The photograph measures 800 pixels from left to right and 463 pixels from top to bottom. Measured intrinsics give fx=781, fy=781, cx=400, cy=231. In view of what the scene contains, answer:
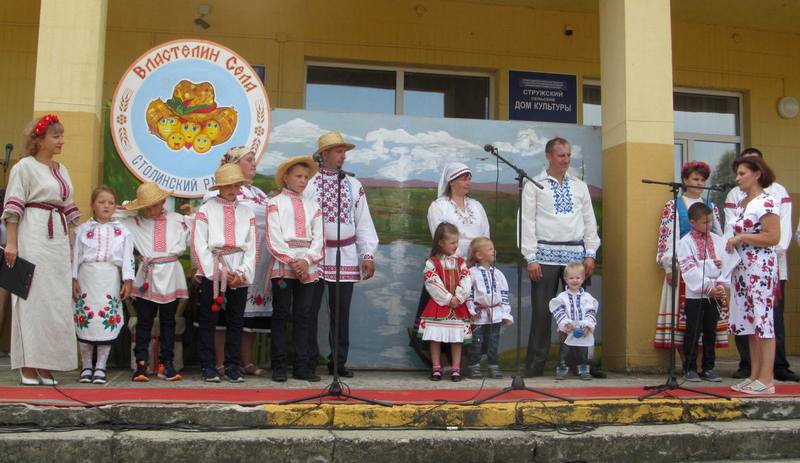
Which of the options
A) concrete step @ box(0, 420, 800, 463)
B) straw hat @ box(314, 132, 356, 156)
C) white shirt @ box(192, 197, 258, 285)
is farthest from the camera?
straw hat @ box(314, 132, 356, 156)

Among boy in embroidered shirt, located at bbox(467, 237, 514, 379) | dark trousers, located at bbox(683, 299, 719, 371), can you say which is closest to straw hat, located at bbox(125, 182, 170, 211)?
boy in embroidered shirt, located at bbox(467, 237, 514, 379)

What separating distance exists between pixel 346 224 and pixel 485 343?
1.57m

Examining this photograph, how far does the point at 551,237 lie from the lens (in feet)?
21.9

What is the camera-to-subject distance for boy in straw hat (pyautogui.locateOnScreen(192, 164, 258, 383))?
5707 mm

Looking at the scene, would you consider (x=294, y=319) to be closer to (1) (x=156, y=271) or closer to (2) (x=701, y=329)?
(1) (x=156, y=271)

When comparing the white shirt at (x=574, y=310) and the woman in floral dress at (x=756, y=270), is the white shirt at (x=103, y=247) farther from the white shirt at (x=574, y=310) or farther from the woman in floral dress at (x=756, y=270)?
the woman in floral dress at (x=756, y=270)

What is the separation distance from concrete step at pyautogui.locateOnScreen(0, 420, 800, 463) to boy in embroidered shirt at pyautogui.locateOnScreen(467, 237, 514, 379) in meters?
1.53

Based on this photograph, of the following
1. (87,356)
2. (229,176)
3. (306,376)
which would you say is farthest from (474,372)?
(87,356)

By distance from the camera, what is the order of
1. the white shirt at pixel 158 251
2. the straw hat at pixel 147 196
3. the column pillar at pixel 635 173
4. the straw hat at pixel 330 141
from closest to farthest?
1. the white shirt at pixel 158 251
2. the straw hat at pixel 147 196
3. the straw hat at pixel 330 141
4. the column pillar at pixel 635 173

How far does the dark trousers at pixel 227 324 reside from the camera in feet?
18.8

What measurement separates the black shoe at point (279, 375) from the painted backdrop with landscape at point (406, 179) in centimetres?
101

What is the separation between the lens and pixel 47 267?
5.45 meters

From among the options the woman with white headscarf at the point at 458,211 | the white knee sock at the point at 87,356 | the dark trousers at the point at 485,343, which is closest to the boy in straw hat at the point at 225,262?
the white knee sock at the point at 87,356

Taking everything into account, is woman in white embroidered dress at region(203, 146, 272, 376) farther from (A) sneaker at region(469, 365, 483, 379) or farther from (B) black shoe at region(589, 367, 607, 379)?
(B) black shoe at region(589, 367, 607, 379)
